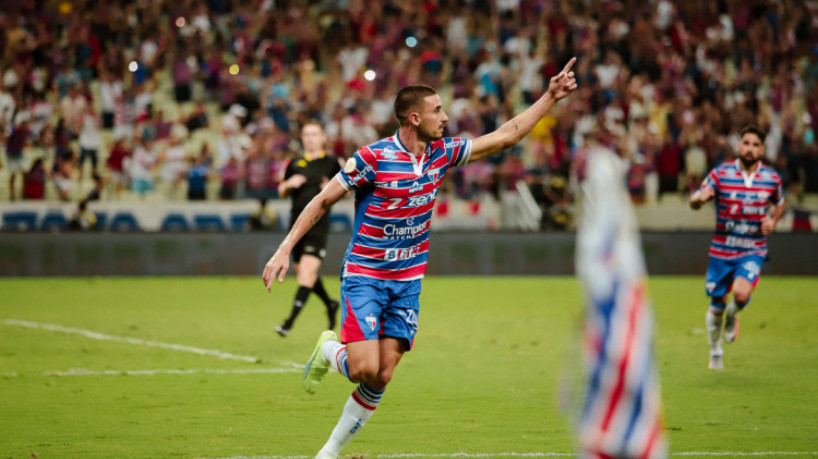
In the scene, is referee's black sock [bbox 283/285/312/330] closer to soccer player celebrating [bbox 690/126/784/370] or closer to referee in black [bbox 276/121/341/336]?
referee in black [bbox 276/121/341/336]

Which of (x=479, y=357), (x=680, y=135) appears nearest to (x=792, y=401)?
(x=479, y=357)

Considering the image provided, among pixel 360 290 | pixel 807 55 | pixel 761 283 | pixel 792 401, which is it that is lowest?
pixel 761 283

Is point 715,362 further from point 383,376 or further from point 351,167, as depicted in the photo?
point 351,167

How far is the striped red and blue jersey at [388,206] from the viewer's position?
6.70 metres

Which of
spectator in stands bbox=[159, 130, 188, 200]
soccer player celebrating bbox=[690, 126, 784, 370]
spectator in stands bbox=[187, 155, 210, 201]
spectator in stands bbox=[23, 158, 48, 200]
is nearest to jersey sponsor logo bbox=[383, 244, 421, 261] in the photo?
soccer player celebrating bbox=[690, 126, 784, 370]

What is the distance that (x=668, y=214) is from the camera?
2325 cm

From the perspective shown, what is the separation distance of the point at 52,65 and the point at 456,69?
998 cm

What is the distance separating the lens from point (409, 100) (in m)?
6.71

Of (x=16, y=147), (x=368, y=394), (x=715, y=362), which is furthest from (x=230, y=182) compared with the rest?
(x=368, y=394)

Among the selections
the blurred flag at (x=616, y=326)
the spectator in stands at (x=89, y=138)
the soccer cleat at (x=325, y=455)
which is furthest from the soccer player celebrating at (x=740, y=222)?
the spectator in stands at (x=89, y=138)

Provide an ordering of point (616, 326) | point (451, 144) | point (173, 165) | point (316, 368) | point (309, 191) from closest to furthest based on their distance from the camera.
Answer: point (616, 326)
point (451, 144)
point (316, 368)
point (309, 191)
point (173, 165)

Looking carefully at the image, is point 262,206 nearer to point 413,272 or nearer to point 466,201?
point 466,201

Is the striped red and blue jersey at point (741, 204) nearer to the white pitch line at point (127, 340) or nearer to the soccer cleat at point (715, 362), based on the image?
the soccer cleat at point (715, 362)

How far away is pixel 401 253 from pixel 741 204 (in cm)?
531
